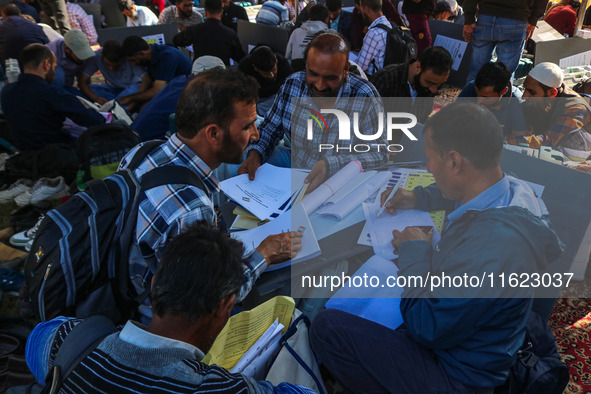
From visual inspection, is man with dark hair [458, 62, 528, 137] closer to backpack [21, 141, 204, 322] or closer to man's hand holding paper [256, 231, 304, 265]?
man's hand holding paper [256, 231, 304, 265]

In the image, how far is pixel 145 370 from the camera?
3.39 ft

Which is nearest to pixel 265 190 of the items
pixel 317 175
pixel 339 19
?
pixel 317 175

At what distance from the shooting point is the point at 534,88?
3637 millimetres

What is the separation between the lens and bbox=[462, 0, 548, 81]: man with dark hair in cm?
446

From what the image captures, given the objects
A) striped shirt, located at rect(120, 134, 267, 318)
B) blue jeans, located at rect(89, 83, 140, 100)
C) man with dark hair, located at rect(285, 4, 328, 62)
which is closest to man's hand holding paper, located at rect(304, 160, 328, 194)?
striped shirt, located at rect(120, 134, 267, 318)

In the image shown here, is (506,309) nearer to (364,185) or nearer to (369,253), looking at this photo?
(369,253)

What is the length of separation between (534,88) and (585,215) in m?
2.20

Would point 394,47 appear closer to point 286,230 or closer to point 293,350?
point 286,230

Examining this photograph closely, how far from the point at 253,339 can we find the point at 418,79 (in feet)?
10.2

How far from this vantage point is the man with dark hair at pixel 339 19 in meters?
7.00

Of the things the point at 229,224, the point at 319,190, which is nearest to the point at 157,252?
the point at 229,224

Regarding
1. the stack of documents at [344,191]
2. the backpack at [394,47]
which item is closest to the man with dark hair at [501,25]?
the backpack at [394,47]

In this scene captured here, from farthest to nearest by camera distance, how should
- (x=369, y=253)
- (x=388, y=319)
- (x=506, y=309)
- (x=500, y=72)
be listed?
(x=500, y=72) → (x=369, y=253) → (x=388, y=319) → (x=506, y=309)

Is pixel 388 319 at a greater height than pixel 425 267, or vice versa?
pixel 425 267
